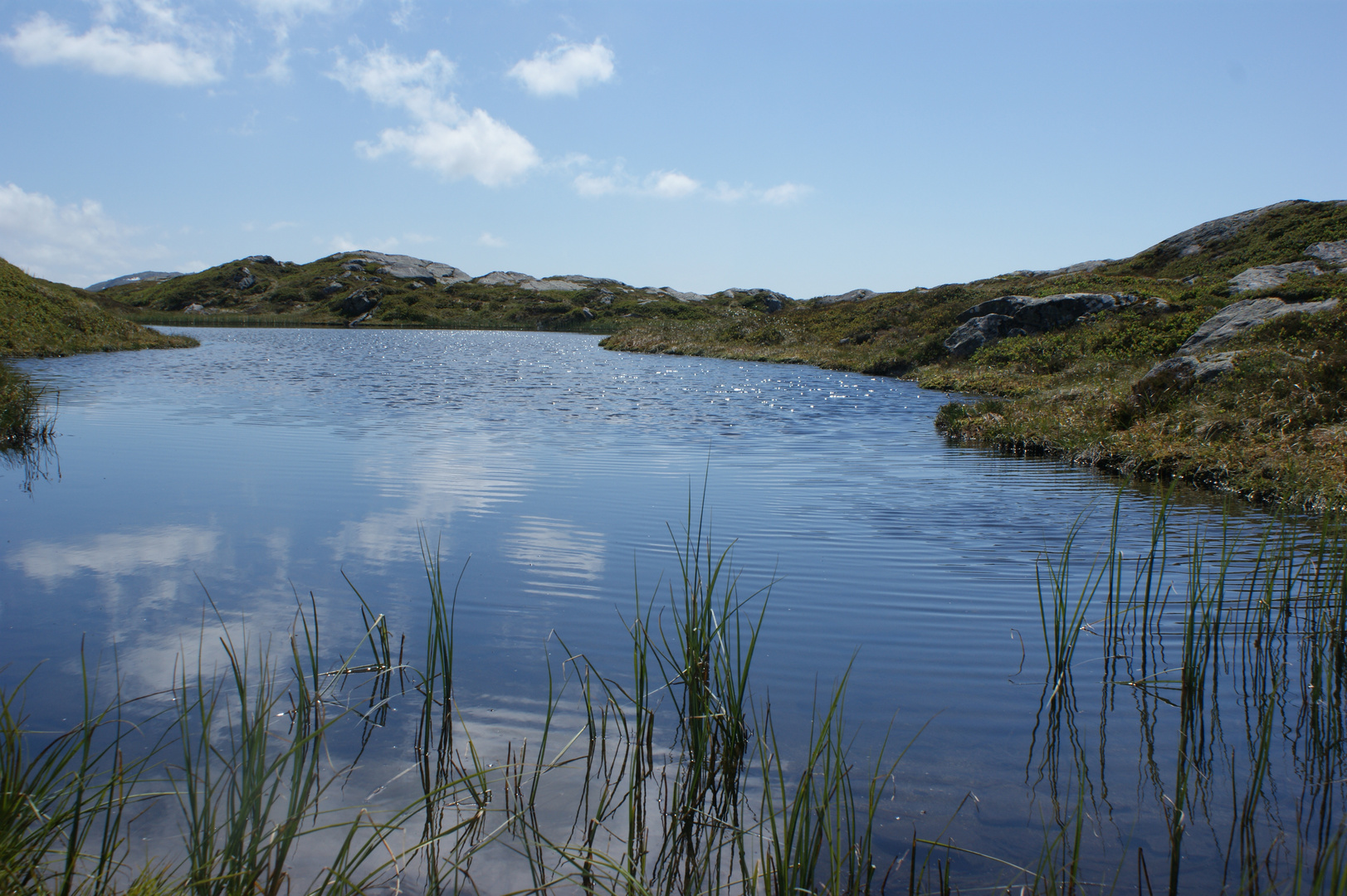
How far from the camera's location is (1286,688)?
16.2 ft

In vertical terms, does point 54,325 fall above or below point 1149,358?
above

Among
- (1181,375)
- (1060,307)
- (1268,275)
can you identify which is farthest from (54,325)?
(1268,275)

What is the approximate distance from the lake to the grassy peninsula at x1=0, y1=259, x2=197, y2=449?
56.8 ft

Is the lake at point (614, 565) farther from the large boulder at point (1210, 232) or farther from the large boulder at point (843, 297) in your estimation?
the large boulder at point (843, 297)

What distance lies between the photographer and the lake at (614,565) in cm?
412

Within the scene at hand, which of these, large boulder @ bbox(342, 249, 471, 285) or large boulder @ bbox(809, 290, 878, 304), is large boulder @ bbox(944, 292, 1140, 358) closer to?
large boulder @ bbox(809, 290, 878, 304)

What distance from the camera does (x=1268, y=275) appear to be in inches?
1513

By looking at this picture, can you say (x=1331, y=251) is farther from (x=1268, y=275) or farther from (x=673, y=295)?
(x=673, y=295)

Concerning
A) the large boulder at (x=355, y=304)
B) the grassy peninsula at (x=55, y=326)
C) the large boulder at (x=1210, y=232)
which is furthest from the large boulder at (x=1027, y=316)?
the large boulder at (x=355, y=304)

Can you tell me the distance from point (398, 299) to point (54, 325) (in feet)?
227

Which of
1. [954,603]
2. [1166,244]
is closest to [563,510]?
[954,603]

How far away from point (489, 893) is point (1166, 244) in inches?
2573

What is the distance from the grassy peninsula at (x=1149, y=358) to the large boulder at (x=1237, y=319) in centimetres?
101

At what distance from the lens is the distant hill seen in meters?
30.8
